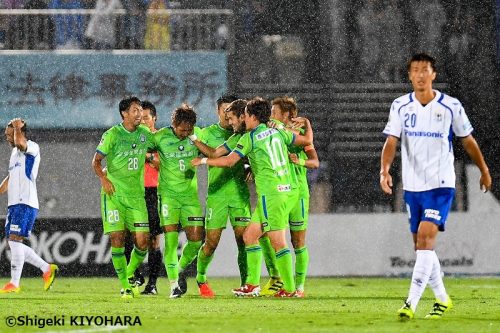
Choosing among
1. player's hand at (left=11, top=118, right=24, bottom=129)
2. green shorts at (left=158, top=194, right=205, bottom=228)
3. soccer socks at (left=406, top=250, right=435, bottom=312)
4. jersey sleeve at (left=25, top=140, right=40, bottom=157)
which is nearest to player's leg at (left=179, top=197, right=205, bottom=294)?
green shorts at (left=158, top=194, right=205, bottom=228)

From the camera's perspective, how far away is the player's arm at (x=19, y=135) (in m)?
13.3

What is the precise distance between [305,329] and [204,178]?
12.7 m

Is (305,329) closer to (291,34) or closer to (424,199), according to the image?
(424,199)

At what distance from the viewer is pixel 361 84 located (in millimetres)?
23078

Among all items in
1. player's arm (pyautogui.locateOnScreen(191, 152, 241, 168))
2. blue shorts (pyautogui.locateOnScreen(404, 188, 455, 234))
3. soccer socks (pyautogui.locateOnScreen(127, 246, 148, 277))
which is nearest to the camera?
blue shorts (pyautogui.locateOnScreen(404, 188, 455, 234))

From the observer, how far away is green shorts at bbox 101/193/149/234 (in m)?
12.0

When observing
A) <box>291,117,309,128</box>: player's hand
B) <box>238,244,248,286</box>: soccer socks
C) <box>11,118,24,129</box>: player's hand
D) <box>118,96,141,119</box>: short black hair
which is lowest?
<box>238,244,248,286</box>: soccer socks

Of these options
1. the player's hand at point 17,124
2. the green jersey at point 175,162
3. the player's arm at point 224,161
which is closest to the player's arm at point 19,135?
the player's hand at point 17,124

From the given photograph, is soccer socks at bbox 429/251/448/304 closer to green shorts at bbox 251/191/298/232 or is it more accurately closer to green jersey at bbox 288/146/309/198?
green shorts at bbox 251/191/298/232

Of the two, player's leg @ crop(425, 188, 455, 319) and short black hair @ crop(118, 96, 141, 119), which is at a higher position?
short black hair @ crop(118, 96, 141, 119)

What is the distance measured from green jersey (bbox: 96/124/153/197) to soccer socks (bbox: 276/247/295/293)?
1.59m

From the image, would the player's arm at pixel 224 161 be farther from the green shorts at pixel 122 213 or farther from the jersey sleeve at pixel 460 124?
the jersey sleeve at pixel 460 124

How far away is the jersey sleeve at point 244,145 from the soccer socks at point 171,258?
3.92 ft

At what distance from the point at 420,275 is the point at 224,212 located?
3.63m
